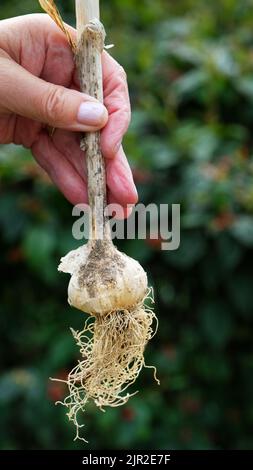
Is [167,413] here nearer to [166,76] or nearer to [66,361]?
[66,361]

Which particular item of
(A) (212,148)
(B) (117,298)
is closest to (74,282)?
(B) (117,298)

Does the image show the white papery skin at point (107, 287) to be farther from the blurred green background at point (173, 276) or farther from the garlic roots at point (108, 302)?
the blurred green background at point (173, 276)

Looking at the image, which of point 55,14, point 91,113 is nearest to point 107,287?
point 91,113

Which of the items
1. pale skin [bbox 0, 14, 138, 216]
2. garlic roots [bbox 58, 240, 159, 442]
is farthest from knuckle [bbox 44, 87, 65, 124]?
garlic roots [bbox 58, 240, 159, 442]

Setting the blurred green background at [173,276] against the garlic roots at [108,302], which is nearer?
the garlic roots at [108,302]

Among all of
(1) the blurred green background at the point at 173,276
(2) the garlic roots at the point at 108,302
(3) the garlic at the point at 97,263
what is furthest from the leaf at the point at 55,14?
(1) the blurred green background at the point at 173,276

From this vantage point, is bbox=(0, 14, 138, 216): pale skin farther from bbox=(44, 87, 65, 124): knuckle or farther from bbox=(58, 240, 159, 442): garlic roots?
bbox=(58, 240, 159, 442): garlic roots
